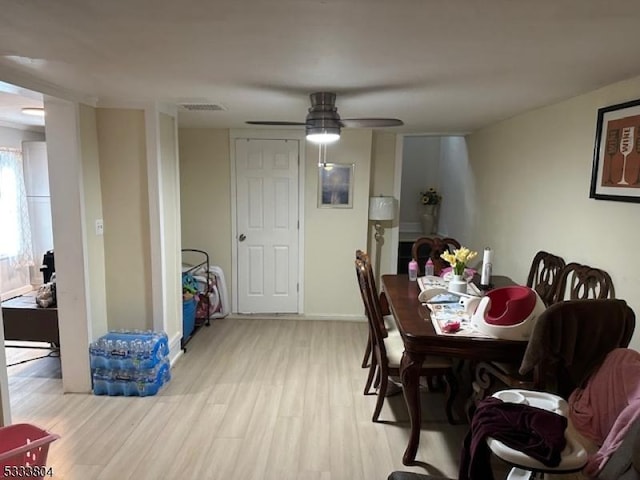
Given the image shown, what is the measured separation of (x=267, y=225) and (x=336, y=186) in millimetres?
881

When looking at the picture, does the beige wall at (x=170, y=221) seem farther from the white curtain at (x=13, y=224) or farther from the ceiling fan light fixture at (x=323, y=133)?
the white curtain at (x=13, y=224)

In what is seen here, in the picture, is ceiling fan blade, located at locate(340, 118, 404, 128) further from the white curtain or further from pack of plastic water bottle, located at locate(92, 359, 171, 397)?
the white curtain

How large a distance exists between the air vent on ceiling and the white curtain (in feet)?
10.3

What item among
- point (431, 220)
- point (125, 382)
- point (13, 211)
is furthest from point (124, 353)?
point (431, 220)

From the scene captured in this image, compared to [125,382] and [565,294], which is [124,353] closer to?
[125,382]

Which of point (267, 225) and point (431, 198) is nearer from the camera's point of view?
point (267, 225)

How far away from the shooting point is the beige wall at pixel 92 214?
304 centimetres

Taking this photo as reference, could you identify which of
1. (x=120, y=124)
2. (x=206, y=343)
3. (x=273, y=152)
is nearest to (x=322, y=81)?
(x=120, y=124)

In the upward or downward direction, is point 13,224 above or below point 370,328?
above

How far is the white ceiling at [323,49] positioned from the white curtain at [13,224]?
3025mm

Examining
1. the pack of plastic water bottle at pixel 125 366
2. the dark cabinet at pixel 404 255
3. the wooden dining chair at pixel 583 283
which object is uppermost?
the wooden dining chair at pixel 583 283

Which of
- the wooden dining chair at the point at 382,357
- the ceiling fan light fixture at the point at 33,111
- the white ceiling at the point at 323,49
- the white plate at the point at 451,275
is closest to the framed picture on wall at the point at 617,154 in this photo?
the white ceiling at the point at 323,49

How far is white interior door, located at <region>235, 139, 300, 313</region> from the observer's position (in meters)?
4.71

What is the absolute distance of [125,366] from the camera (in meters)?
3.09
